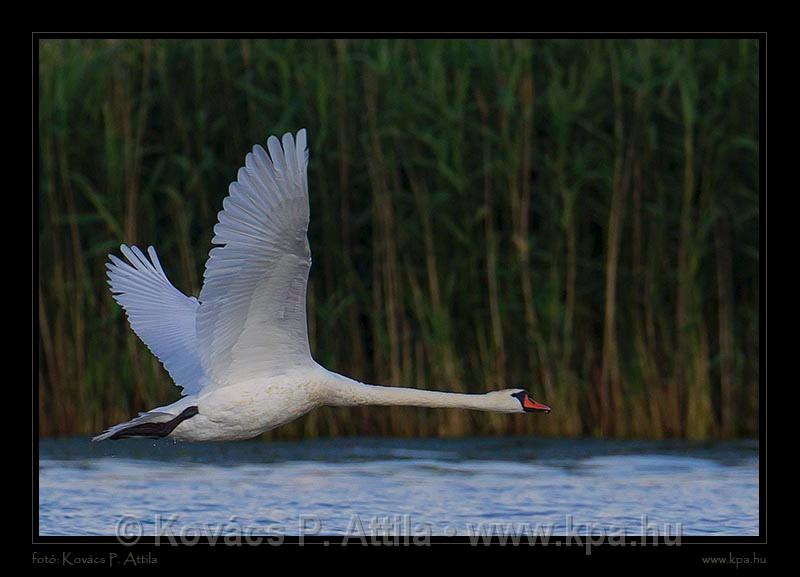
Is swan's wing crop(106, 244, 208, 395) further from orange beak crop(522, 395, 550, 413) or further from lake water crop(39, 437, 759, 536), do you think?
orange beak crop(522, 395, 550, 413)

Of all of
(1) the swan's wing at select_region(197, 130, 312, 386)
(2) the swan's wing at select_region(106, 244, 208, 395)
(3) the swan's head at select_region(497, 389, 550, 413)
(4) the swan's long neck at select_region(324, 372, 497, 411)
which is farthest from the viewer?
(2) the swan's wing at select_region(106, 244, 208, 395)

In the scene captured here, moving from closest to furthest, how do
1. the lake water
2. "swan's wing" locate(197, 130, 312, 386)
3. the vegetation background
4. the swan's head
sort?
1. "swan's wing" locate(197, 130, 312, 386)
2. the swan's head
3. the lake water
4. the vegetation background

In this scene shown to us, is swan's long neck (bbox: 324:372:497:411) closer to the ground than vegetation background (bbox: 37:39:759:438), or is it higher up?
closer to the ground

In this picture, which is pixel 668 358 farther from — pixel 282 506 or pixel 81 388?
pixel 81 388

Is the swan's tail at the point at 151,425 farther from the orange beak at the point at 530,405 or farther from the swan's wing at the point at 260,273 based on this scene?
the orange beak at the point at 530,405

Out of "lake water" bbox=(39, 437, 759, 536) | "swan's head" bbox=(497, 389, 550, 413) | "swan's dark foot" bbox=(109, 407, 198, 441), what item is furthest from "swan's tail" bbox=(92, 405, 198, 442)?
"lake water" bbox=(39, 437, 759, 536)

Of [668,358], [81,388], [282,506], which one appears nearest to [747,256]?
[668,358]

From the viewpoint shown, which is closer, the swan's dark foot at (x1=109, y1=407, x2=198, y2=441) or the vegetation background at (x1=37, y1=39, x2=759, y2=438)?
the swan's dark foot at (x1=109, y1=407, x2=198, y2=441)

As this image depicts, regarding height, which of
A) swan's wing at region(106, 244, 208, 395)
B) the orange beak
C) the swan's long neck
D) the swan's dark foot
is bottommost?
the swan's dark foot

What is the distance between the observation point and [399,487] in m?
11.4

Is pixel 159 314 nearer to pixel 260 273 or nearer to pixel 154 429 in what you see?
pixel 154 429

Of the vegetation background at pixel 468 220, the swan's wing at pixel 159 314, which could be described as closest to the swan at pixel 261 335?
the swan's wing at pixel 159 314

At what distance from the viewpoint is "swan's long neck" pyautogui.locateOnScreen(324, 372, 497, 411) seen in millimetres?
8367

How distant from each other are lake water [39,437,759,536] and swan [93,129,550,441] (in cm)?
178
